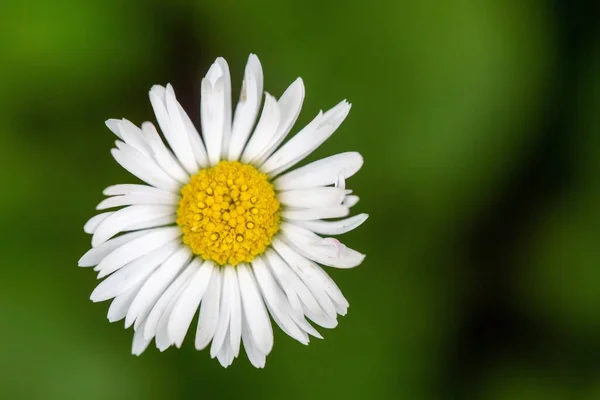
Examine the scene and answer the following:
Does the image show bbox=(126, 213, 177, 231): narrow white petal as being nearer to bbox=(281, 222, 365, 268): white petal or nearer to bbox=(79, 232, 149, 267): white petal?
bbox=(79, 232, 149, 267): white petal

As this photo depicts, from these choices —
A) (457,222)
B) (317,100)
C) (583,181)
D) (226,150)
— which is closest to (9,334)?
Result: (226,150)

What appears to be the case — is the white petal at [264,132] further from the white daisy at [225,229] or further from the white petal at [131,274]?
the white petal at [131,274]

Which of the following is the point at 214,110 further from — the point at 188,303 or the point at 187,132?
the point at 188,303

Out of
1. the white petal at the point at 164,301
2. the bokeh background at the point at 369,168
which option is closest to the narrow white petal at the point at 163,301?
the white petal at the point at 164,301

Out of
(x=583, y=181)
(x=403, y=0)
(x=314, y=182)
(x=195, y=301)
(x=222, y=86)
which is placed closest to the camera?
(x=222, y=86)

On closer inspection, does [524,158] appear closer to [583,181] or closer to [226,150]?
[583,181]

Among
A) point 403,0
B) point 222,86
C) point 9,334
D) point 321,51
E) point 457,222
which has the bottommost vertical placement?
point 9,334

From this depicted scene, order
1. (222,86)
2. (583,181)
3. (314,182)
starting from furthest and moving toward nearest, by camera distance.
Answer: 1. (583,181)
2. (314,182)
3. (222,86)

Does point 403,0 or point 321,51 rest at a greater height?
point 403,0
